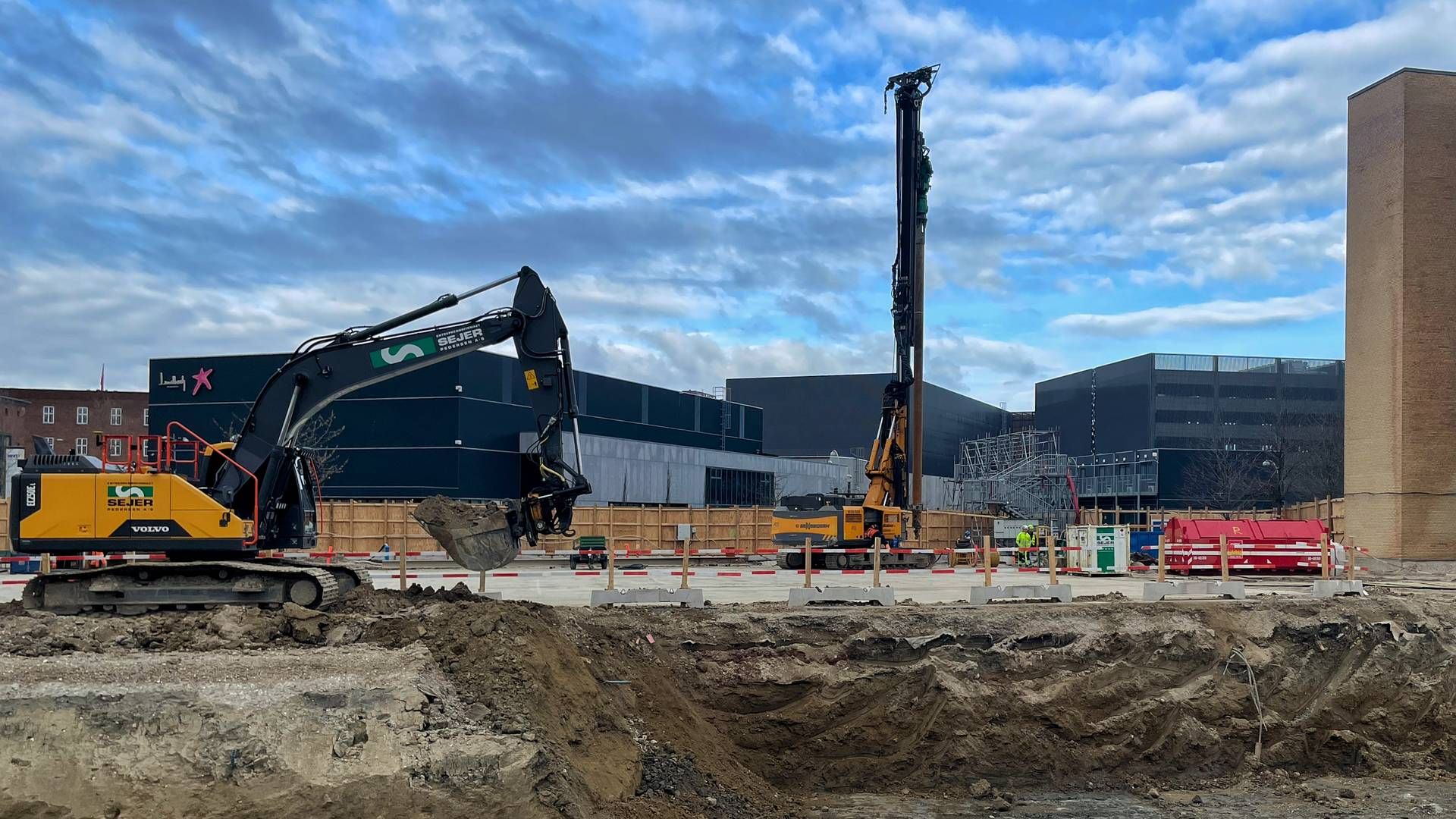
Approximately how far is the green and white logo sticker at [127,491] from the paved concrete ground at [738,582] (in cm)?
628

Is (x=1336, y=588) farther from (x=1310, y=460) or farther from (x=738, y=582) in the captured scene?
(x=1310, y=460)

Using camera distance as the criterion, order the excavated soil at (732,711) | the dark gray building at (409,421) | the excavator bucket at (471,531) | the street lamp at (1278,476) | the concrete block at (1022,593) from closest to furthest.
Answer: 1. the excavated soil at (732,711)
2. the excavator bucket at (471,531)
3. the concrete block at (1022,593)
4. the dark gray building at (409,421)
5. the street lamp at (1278,476)

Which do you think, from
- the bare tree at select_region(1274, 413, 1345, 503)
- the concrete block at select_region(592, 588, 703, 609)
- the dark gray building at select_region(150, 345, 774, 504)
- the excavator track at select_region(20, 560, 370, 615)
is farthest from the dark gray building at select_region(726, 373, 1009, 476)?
the excavator track at select_region(20, 560, 370, 615)

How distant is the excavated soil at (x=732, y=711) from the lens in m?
8.98

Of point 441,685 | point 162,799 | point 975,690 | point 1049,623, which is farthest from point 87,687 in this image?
point 1049,623

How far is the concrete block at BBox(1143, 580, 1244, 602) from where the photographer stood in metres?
17.7

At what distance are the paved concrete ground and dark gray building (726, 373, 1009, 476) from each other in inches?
1995

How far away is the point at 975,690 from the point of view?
45.3 feet

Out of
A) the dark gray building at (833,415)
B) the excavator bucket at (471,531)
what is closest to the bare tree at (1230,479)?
the dark gray building at (833,415)

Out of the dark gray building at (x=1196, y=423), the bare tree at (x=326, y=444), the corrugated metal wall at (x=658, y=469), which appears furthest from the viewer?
the dark gray building at (x=1196, y=423)

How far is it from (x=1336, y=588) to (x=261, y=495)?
1681 centimetres

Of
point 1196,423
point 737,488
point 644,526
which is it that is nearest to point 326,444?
point 644,526

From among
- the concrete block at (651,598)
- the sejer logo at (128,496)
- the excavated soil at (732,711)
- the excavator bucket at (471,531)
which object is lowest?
the excavated soil at (732,711)

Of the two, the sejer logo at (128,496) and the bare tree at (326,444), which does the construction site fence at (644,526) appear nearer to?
the bare tree at (326,444)
